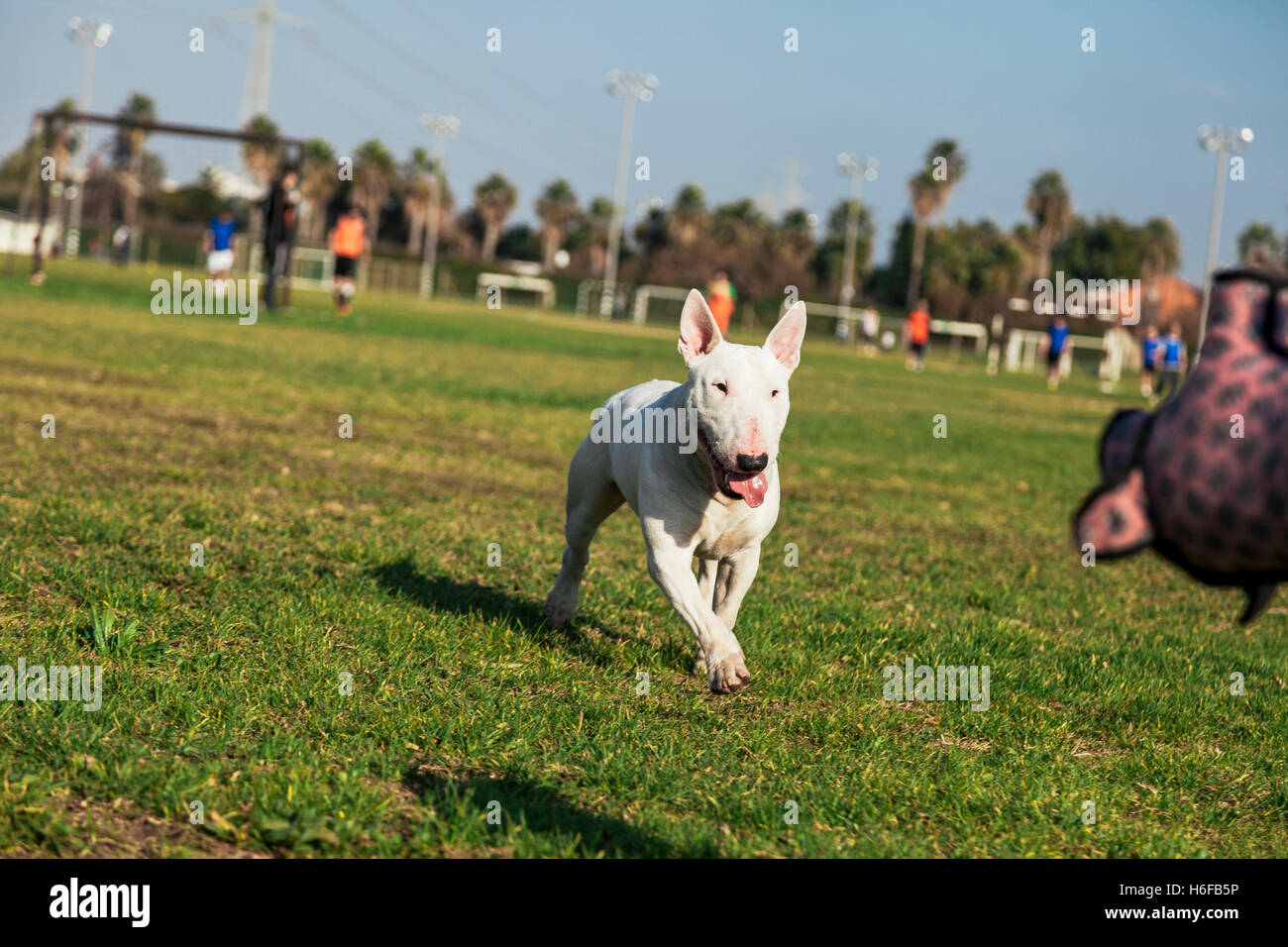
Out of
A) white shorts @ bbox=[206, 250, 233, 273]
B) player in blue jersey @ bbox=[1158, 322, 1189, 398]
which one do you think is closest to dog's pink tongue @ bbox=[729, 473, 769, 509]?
white shorts @ bbox=[206, 250, 233, 273]

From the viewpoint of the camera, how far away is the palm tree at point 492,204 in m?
132

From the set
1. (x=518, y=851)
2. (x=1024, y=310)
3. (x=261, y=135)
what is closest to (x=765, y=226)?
(x=1024, y=310)

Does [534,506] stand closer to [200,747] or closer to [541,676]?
[541,676]

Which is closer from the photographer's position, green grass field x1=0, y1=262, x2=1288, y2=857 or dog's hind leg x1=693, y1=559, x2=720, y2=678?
green grass field x1=0, y1=262, x2=1288, y2=857

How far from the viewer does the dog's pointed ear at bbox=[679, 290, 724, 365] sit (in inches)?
A: 214

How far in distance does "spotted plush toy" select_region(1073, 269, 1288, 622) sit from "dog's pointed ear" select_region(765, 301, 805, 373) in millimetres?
3094

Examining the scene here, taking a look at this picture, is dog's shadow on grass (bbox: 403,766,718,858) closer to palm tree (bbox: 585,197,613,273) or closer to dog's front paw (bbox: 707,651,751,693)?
dog's front paw (bbox: 707,651,751,693)

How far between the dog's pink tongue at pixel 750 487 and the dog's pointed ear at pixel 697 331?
2.04ft

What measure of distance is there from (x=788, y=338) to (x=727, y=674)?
1.55m

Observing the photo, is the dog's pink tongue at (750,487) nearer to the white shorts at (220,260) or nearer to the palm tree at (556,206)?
the white shorts at (220,260)

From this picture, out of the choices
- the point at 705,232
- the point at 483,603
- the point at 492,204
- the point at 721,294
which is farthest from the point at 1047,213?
the point at 483,603

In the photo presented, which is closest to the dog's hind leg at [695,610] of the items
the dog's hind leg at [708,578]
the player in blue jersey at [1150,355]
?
the dog's hind leg at [708,578]

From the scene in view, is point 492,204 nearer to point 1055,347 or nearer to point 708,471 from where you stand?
point 1055,347

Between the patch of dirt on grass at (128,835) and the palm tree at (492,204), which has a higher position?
the palm tree at (492,204)
